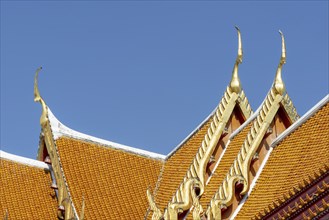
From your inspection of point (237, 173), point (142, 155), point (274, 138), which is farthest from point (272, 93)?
point (142, 155)

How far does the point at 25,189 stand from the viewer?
1830 centimetres

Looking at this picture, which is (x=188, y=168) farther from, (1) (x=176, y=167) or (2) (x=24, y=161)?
(2) (x=24, y=161)

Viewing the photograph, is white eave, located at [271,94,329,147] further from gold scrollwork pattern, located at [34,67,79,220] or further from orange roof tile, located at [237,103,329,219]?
gold scrollwork pattern, located at [34,67,79,220]

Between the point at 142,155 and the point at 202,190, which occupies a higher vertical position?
the point at 142,155

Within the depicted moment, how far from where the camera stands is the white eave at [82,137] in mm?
19328

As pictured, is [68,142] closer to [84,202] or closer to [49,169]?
[49,169]

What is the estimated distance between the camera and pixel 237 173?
16625 mm

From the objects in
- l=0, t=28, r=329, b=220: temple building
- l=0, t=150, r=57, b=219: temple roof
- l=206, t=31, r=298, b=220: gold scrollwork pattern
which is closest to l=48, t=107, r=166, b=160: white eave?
l=0, t=28, r=329, b=220: temple building

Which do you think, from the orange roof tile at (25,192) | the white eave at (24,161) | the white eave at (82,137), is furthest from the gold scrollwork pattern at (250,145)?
the white eave at (24,161)

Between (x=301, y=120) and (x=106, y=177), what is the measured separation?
375 centimetres

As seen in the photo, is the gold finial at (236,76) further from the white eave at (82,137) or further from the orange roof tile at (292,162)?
the white eave at (82,137)

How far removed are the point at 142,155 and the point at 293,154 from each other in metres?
4.27

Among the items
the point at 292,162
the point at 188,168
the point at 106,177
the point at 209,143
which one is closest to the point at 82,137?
the point at 106,177

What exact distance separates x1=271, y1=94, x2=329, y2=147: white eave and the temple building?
2 centimetres
